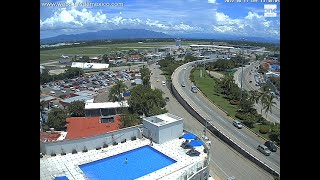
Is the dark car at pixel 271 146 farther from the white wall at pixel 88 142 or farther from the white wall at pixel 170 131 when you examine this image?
the white wall at pixel 88 142

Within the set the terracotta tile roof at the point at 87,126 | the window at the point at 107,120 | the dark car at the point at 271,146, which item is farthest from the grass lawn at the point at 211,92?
the terracotta tile roof at the point at 87,126

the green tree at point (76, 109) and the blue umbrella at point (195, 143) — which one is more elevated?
the green tree at point (76, 109)

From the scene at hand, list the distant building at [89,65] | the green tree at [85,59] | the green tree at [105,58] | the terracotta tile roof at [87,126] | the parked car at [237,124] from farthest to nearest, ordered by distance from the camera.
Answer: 1. the green tree at [105,58]
2. the green tree at [85,59]
3. the distant building at [89,65]
4. the parked car at [237,124]
5. the terracotta tile roof at [87,126]

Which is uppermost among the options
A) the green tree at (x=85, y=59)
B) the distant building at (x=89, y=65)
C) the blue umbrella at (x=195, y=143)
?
the green tree at (x=85, y=59)

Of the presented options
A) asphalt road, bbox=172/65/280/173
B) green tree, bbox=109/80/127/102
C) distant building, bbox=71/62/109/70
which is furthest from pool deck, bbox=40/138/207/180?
distant building, bbox=71/62/109/70

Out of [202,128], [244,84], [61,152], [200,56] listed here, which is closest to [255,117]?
[202,128]

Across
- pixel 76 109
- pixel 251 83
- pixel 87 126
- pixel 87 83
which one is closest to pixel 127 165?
pixel 87 126

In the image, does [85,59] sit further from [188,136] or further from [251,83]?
[188,136]
